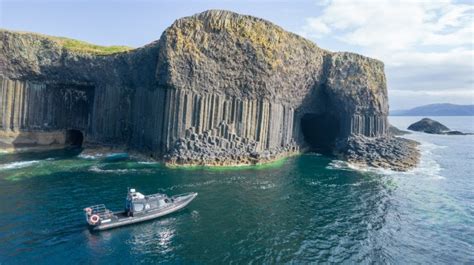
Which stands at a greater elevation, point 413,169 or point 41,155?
point 413,169

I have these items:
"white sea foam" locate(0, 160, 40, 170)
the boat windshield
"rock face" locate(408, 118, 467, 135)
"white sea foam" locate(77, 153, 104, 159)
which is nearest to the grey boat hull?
the boat windshield

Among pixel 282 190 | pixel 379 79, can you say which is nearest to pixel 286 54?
pixel 379 79

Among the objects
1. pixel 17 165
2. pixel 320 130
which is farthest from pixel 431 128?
pixel 17 165

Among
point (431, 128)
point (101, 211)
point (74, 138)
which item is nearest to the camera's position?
point (101, 211)

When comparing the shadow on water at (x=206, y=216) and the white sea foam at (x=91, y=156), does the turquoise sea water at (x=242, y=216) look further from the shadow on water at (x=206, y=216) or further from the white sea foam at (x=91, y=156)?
the white sea foam at (x=91, y=156)

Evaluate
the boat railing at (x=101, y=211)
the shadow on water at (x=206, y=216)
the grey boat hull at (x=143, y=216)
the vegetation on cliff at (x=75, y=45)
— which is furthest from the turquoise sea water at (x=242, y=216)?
the vegetation on cliff at (x=75, y=45)

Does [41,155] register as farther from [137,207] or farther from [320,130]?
[320,130]
